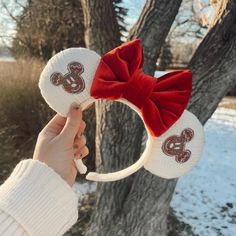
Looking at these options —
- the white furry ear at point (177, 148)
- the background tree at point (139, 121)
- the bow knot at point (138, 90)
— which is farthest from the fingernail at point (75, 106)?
the background tree at point (139, 121)

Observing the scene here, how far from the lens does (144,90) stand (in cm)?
114

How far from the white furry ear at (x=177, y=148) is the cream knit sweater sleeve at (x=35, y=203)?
26 cm

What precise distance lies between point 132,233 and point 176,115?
2.08 m

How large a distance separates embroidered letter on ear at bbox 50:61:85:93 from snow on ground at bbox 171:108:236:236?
3.37 m

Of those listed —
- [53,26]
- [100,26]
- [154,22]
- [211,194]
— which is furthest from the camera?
[53,26]

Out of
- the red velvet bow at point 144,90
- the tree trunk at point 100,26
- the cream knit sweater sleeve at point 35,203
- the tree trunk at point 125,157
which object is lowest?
the tree trunk at point 125,157

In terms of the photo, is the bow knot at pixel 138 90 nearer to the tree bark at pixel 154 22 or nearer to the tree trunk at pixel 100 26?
the tree bark at pixel 154 22

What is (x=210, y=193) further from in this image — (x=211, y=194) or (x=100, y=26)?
(x=100, y=26)

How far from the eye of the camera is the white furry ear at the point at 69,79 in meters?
1.16

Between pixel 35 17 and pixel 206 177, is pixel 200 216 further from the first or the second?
pixel 35 17

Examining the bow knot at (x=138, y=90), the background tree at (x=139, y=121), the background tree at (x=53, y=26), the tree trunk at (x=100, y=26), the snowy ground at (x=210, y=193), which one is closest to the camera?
the bow knot at (x=138, y=90)

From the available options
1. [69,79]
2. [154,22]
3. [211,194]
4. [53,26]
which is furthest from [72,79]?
[53,26]

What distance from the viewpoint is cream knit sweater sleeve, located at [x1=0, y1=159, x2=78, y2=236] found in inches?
39.9

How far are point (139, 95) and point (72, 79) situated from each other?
187 mm
